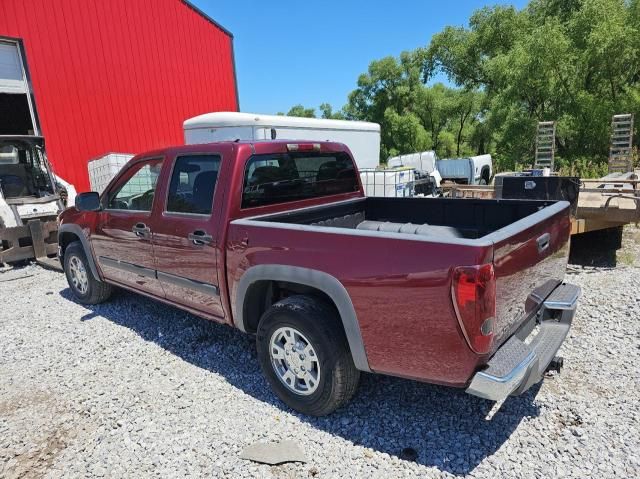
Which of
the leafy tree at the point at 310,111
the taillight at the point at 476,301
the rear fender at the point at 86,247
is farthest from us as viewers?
the leafy tree at the point at 310,111

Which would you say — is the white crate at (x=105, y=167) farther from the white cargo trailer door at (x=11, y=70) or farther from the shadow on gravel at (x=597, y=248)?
the shadow on gravel at (x=597, y=248)

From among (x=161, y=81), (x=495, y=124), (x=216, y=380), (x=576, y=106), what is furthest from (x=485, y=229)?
(x=495, y=124)

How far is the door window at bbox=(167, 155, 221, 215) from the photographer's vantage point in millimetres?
3418

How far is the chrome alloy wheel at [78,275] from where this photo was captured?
523cm

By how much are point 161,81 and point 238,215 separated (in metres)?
11.3

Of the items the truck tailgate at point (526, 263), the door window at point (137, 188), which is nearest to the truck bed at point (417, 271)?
the truck tailgate at point (526, 263)

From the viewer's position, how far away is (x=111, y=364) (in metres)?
3.90

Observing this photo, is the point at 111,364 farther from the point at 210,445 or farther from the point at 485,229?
the point at 485,229

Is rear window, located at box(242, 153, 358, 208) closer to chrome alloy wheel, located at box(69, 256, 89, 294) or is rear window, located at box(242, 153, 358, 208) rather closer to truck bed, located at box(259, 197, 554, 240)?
truck bed, located at box(259, 197, 554, 240)

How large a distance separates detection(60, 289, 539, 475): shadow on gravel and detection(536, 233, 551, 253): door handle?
113cm

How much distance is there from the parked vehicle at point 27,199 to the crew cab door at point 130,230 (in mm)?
3813

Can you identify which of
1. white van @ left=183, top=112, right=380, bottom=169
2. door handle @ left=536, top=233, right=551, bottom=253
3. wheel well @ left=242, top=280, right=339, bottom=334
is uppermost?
white van @ left=183, top=112, right=380, bottom=169

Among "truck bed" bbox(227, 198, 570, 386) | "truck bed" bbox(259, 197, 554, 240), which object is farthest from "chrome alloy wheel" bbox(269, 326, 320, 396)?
"truck bed" bbox(259, 197, 554, 240)

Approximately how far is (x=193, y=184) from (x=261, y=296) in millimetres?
1093
